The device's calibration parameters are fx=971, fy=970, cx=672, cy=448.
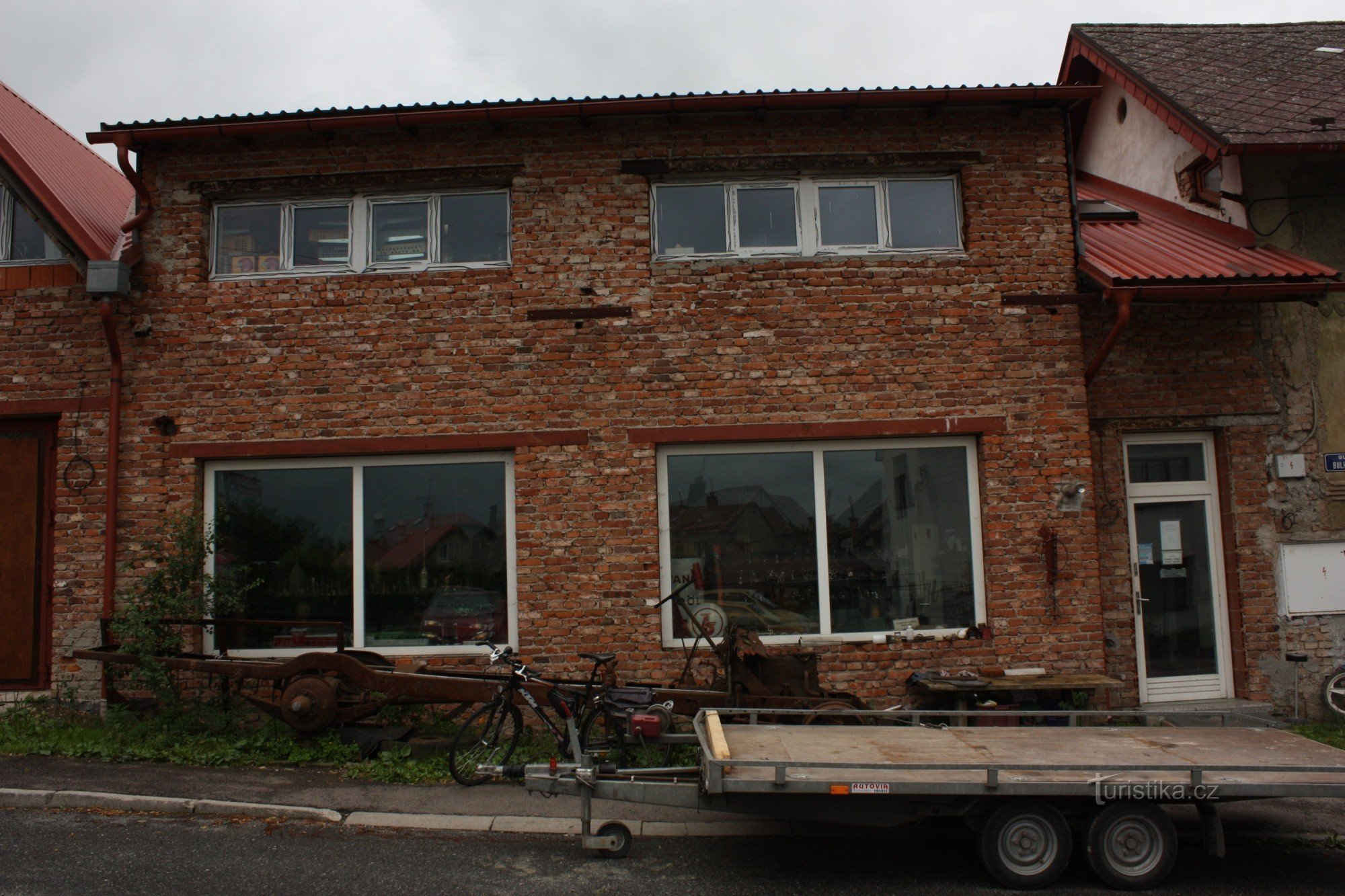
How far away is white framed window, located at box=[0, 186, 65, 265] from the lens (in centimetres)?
897

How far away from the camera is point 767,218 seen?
352 inches

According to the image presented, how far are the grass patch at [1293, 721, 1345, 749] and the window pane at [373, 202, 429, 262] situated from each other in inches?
340

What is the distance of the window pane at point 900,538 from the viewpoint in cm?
862

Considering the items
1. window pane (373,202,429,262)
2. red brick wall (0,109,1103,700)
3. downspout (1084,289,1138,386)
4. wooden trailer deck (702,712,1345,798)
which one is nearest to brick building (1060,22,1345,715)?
downspout (1084,289,1138,386)

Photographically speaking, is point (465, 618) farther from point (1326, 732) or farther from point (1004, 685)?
point (1326, 732)

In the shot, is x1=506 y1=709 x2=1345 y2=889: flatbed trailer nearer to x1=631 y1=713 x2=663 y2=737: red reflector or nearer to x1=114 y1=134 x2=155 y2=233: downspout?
x1=631 y1=713 x2=663 y2=737: red reflector

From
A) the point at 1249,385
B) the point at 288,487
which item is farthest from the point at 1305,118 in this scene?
the point at 288,487

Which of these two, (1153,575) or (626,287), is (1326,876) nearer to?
(1153,575)

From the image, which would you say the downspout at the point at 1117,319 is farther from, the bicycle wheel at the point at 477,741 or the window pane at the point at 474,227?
the bicycle wheel at the point at 477,741

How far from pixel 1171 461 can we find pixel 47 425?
10525 millimetres

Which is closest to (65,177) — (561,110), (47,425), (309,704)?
(47,425)

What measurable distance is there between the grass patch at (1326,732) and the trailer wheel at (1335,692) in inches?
5.6

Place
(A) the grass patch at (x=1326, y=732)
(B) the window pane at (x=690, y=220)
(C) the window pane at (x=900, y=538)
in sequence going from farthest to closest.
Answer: (B) the window pane at (x=690, y=220), (C) the window pane at (x=900, y=538), (A) the grass patch at (x=1326, y=732)

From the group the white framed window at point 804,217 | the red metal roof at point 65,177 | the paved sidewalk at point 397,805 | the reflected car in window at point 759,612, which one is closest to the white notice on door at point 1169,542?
the paved sidewalk at point 397,805
